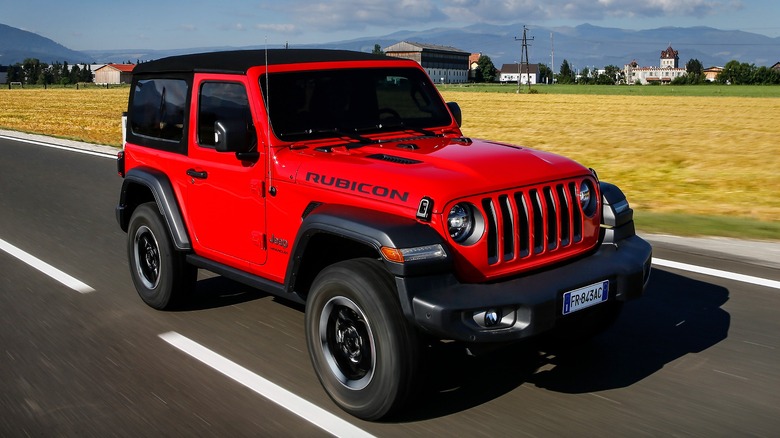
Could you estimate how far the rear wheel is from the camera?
5.75 metres

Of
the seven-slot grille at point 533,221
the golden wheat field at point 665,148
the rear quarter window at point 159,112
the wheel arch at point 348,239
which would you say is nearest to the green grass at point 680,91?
the golden wheat field at point 665,148

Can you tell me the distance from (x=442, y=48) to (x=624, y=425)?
7779 inches

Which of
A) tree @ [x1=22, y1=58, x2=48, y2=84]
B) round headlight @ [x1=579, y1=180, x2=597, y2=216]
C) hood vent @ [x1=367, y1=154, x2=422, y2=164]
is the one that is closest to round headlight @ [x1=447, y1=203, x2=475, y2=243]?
hood vent @ [x1=367, y1=154, x2=422, y2=164]

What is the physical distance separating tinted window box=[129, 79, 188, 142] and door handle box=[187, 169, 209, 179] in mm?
303

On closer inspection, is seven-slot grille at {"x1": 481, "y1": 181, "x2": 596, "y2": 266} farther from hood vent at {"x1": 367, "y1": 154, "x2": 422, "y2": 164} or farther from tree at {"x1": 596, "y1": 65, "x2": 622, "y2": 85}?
tree at {"x1": 596, "y1": 65, "x2": 622, "y2": 85}

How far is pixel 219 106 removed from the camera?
17.5 feet

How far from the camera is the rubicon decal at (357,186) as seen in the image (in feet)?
13.3

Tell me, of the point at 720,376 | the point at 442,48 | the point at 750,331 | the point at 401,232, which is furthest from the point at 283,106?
the point at 442,48

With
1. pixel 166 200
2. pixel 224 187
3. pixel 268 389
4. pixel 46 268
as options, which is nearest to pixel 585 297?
pixel 268 389

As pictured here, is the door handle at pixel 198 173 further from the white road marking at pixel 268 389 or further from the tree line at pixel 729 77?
the tree line at pixel 729 77

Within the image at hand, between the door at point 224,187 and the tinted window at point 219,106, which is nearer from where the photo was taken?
the door at point 224,187

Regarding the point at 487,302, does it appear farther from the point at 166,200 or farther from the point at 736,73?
the point at 736,73

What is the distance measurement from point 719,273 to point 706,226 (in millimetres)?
2298

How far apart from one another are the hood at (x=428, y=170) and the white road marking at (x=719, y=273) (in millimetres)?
2701
